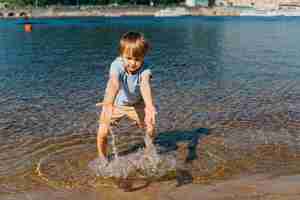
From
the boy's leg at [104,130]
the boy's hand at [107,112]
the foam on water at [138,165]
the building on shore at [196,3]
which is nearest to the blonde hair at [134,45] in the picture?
the boy's hand at [107,112]

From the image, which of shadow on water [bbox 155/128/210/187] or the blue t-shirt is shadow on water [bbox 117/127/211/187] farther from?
the blue t-shirt

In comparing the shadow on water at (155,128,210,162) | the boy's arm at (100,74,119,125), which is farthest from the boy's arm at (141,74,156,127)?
the shadow on water at (155,128,210,162)

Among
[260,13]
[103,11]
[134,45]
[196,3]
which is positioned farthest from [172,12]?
[134,45]

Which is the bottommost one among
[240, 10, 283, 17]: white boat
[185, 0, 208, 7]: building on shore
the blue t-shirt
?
[240, 10, 283, 17]: white boat

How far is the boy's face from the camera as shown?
20.3 ft

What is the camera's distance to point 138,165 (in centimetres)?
762

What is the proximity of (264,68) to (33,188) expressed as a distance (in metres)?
16.9

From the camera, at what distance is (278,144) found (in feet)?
30.0

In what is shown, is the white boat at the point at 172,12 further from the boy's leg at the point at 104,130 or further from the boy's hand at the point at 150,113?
the boy's hand at the point at 150,113

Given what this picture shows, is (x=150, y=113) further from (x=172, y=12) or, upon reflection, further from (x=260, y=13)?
(x=260, y=13)

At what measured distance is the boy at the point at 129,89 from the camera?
20.0 feet

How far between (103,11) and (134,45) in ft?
524

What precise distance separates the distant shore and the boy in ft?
506

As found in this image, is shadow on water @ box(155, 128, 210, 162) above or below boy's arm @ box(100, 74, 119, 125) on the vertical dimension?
below
